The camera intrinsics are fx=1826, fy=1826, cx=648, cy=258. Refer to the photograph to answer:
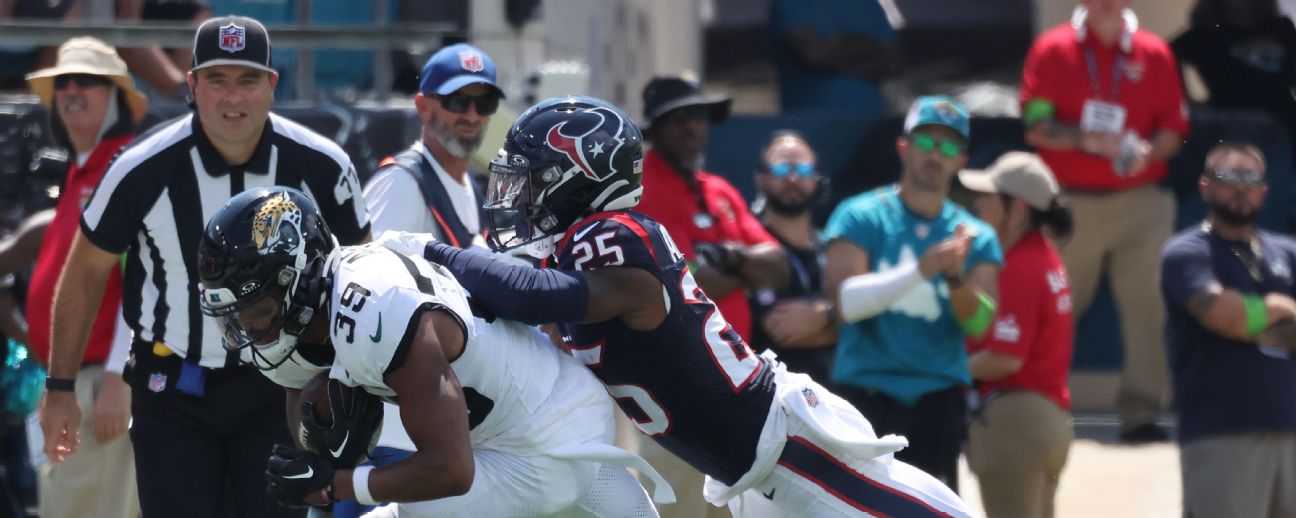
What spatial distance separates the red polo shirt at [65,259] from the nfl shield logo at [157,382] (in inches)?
45.6

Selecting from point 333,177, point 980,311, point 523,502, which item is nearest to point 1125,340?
point 980,311

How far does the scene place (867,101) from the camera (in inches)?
408

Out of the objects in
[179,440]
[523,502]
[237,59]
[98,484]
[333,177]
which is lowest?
[98,484]

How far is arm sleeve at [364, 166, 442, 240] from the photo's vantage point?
18.7 feet

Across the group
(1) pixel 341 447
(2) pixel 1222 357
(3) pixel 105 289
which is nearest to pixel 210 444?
(3) pixel 105 289

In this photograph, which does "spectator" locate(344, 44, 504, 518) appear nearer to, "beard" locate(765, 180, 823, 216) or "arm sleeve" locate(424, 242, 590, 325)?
"arm sleeve" locate(424, 242, 590, 325)

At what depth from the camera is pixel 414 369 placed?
12.8ft

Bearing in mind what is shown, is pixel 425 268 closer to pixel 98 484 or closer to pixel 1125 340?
pixel 98 484

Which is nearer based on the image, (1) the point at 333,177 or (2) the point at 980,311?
(1) the point at 333,177

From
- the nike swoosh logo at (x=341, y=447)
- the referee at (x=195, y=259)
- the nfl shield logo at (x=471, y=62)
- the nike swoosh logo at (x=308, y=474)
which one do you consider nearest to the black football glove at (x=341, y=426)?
the nike swoosh logo at (x=341, y=447)

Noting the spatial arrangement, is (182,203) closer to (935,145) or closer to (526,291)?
(526,291)

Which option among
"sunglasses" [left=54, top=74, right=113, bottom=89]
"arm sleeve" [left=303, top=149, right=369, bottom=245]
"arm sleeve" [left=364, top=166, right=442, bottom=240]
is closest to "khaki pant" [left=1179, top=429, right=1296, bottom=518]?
"arm sleeve" [left=364, top=166, right=442, bottom=240]

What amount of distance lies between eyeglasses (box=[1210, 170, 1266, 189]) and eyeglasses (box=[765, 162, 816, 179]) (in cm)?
169

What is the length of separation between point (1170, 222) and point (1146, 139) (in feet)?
1.59
